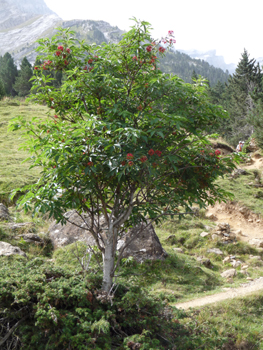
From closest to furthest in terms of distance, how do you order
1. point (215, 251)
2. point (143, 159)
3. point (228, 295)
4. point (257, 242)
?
point (143, 159), point (228, 295), point (215, 251), point (257, 242)

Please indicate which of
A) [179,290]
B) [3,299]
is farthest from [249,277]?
[3,299]

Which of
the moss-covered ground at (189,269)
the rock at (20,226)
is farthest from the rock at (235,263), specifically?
the rock at (20,226)

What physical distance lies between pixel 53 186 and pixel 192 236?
363 inches

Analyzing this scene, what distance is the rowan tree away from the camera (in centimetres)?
389

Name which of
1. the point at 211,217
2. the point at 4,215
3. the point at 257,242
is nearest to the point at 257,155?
the point at 211,217

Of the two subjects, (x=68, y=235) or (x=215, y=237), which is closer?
(x=68, y=235)

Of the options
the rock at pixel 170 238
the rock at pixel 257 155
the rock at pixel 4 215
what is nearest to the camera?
the rock at pixel 4 215

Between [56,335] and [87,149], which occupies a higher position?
[87,149]

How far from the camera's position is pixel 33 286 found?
466 centimetres

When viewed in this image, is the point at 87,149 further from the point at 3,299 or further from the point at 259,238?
the point at 259,238

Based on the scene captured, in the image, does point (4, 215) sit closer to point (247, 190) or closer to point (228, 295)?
point (228, 295)

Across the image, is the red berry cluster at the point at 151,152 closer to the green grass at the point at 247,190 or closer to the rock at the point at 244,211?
the green grass at the point at 247,190

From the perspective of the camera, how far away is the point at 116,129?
389 cm

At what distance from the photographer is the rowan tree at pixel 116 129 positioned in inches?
153
